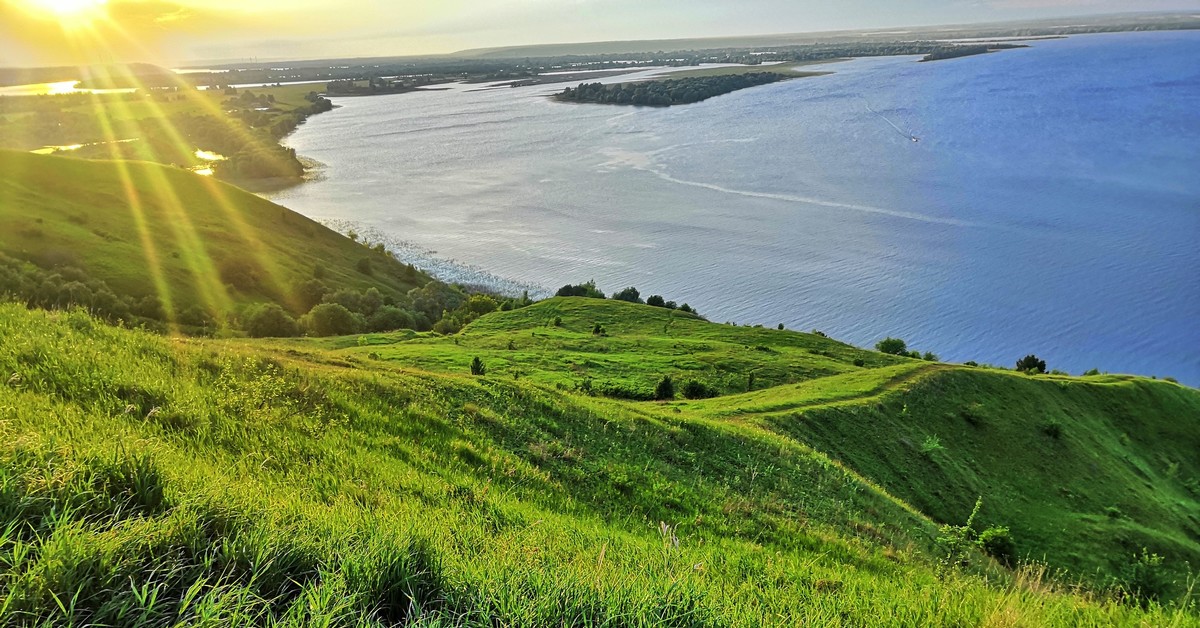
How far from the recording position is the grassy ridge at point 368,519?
3904 mm

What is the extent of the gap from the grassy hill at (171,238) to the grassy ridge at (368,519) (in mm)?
55549

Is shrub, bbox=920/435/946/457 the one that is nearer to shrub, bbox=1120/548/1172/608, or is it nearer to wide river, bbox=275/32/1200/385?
shrub, bbox=1120/548/1172/608

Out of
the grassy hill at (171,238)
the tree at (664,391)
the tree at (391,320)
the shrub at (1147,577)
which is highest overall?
the grassy hill at (171,238)

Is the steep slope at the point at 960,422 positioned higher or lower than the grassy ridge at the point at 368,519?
lower

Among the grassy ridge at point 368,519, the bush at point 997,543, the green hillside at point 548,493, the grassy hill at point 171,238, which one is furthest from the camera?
the grassy hill at point 171,238

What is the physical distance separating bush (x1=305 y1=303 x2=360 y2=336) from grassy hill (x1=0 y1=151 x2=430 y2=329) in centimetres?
915

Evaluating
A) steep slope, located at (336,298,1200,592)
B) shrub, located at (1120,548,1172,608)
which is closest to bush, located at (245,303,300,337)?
steep slope, located at (336,298,1200,592)

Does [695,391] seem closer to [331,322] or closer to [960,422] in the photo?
[960,422]

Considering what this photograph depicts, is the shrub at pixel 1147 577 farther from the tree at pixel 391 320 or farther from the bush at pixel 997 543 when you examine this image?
the tree at pixel 391 320

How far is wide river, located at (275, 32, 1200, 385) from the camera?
72.4 m

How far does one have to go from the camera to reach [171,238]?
74938 mm

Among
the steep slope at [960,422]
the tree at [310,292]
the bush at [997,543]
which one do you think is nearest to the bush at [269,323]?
the steep slope at [960,422]

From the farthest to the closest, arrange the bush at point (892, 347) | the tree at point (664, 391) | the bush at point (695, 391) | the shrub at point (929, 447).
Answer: the bush at point (892, 347) < the bush at point (695, 391) < the tree at point (664, 391) < the shrub at point (929, 447)

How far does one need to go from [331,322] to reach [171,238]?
109ft
